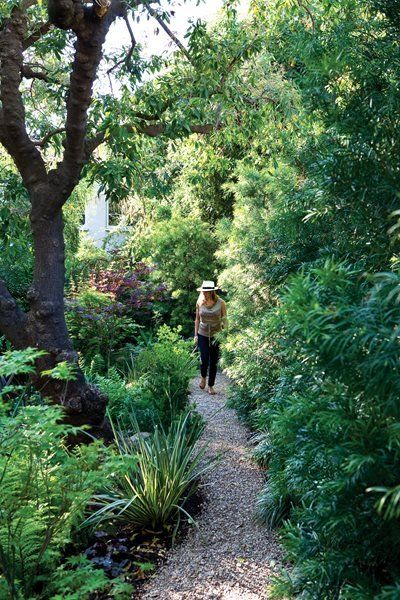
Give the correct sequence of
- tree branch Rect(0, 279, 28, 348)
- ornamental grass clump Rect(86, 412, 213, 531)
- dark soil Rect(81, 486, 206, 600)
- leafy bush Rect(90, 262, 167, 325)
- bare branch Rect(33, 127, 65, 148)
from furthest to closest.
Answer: leafy bush Rect(90, 262, 167, 325) < bare branch Rect(33, 127, 65, 148) < tree branch Rect(0, 279, 28, 348) < ornamental grass clump Rect(86, 412, 213, 531) < dark soil Rect(81, 486, 206, 600)

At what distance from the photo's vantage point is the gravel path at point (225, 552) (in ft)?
12.4

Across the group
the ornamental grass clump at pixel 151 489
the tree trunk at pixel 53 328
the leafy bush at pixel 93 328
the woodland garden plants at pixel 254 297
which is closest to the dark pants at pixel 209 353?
the woodland garden plants at pixel 254 297

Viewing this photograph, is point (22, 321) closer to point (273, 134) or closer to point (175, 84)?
point (175, 84)

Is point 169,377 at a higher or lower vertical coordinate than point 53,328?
lower

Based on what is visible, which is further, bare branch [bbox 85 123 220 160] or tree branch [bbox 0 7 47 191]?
bare branch [bbox 85 123 220 160]

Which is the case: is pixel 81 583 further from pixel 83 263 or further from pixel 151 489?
pixel 83 263

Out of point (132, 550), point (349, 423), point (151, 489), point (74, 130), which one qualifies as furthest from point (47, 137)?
point (349, 423)

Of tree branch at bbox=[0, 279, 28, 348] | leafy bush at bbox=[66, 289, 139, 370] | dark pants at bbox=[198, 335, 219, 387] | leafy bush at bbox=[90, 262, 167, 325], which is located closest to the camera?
tree branch at bbox=[0, 279, 28, 348]

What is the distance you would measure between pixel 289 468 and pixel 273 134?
4.72m

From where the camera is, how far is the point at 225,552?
13.8ft

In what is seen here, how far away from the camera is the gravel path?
3770mm

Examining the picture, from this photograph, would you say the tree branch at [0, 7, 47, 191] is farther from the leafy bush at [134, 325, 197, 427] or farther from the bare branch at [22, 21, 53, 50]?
the leafy bush at [134, 325, 197, 427]

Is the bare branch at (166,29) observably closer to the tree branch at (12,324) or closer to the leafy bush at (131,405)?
the tree branch at (12,324)

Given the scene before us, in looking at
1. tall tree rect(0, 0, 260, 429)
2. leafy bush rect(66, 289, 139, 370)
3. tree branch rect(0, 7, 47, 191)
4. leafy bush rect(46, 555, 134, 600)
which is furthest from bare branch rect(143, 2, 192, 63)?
leafy bush rect(66, 289, 139, 370)
